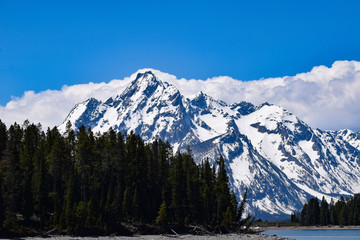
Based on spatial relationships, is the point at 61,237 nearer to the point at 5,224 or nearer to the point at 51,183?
the point at 5,224

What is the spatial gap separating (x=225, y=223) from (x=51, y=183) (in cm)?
4599

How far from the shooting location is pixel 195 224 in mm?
124688

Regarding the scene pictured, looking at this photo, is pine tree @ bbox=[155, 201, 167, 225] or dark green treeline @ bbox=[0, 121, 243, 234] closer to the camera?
dark green treeline @ bbox=[0, 121, 243, 234]

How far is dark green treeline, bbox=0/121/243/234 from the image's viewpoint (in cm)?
9844

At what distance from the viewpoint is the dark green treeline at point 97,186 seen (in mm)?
98438

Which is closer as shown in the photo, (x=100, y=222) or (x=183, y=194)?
(x=100, y=222)

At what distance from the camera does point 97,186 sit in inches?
4434

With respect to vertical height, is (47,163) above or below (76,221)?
above

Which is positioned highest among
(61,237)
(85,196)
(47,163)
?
(47,163)

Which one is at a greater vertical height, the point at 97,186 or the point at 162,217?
the point at 97,186

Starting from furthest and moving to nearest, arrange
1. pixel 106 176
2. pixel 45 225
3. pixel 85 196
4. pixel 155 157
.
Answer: pixel 155 157 → pixel 106 176 → pixel 85 196 → pixel 45 225

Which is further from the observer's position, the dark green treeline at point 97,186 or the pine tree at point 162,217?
the pine tree at point 162,217

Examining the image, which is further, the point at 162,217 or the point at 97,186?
the point at 162,217

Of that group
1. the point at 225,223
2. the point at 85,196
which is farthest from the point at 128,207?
the point at 225,223
